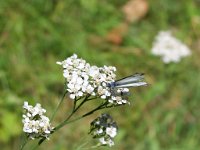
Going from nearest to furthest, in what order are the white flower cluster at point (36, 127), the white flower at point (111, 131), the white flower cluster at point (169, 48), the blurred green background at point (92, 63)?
the white flower cluster at point (36, 127) < the white flower at point (111, 131) < the blurred green background at point (92, 63) < the white flower cluster at point (169, 48)

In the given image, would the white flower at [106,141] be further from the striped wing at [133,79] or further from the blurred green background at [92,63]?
the blurred green background at [92,63]

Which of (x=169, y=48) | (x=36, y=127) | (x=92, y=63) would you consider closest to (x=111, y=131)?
(x=36, y=127)

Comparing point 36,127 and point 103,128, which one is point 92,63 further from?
point 36,127

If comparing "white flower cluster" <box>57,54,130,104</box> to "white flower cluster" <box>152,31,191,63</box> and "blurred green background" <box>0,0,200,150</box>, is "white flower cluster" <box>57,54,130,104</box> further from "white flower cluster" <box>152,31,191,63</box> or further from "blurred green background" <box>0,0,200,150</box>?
"white flower cluster" <box>152,31,191,63</box>

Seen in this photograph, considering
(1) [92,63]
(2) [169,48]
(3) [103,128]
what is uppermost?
(2) [169,48]

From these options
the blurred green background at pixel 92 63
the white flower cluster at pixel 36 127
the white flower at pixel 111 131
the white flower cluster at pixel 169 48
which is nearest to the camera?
the white flower cluster at pixel 36 127

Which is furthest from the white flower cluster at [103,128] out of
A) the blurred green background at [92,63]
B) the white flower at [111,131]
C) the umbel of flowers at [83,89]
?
the blurred green background at [92,63]

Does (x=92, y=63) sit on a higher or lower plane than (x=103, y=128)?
higher
